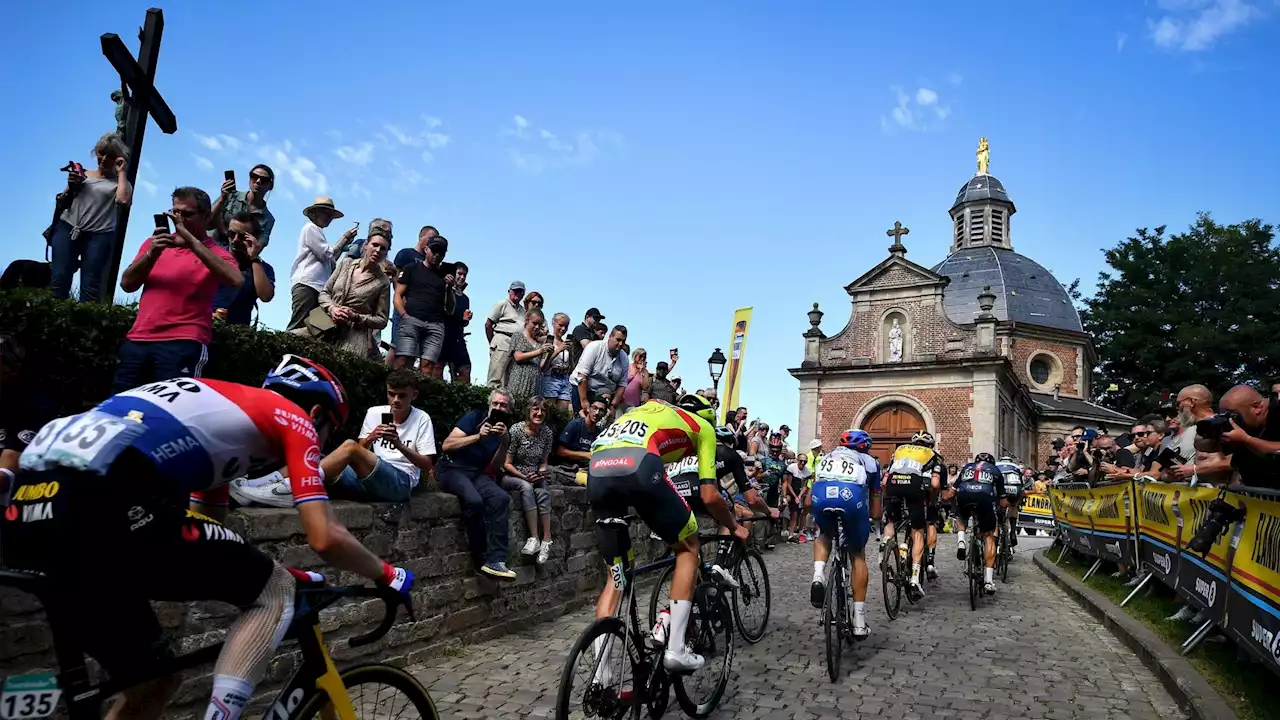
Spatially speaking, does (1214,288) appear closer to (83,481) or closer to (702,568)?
(702,568)

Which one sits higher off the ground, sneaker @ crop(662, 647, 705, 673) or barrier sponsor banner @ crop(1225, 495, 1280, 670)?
barrier sponsor banner @ crop(1225, 495, 1280, 670)

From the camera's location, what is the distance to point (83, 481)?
262 centimetres

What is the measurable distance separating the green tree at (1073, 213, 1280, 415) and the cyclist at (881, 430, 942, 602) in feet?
148

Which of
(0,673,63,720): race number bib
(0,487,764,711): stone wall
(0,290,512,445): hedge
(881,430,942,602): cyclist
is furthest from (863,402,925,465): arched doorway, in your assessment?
(0,673,63,720): race number bib

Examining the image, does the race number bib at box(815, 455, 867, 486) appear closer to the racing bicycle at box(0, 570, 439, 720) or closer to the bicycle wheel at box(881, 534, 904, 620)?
the bicycle wheel at box(881, 534, 904, 620)

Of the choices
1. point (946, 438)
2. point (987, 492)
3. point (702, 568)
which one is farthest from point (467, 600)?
point (946, 438)

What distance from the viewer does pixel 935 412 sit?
39.2 meters

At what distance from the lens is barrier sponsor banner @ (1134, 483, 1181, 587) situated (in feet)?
27.8

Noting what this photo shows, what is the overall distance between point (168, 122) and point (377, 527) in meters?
3.66

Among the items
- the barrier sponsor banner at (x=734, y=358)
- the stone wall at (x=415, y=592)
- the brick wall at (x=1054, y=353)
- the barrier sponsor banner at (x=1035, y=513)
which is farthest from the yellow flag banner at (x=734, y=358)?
the brick wall at (x=1054, y=353)

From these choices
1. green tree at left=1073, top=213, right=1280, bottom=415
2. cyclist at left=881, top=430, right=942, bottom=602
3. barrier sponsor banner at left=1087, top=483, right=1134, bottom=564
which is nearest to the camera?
cyclist at left=881, top=430, right=942, bottom=602

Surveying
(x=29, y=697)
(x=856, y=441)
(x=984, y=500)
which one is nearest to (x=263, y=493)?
(x=29, y=697)

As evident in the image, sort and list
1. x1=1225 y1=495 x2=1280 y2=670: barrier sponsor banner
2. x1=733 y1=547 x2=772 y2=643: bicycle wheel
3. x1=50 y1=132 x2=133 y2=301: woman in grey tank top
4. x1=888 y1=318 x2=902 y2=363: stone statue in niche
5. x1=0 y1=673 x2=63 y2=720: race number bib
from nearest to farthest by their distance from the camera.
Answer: x1=0 y1=673 x2=63 y2=720: race number bib → x1=1225 y1=495 x2=1280 y2=670: barrier sponsor banner → x1=50 y1=132 x2=133 y2=301: woman in grey tank top → x1=733 y1=547 x2=772 y2=643: bicycle wheel → x1=888 y1=318 x2=902 y2=363: stone statue in niche

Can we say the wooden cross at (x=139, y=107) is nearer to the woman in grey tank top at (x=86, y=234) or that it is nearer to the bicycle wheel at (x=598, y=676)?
the woman in grey tank top at (x=86, y=234)
